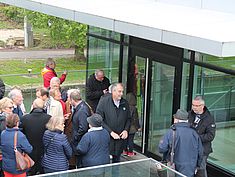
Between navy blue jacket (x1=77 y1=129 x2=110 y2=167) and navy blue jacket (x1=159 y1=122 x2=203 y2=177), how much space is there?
892 mm

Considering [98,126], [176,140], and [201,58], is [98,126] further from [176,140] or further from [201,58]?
[201,58]

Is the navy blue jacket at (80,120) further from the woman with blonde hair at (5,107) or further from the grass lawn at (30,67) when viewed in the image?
the grass lawn at (30,67)

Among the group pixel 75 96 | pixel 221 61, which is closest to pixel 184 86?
pixel 221 61

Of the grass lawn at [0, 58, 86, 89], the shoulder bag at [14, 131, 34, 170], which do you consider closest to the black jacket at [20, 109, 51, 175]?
the shoulder bag at [14, 131, 34, 170]

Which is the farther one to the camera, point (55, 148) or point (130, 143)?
point (130, 143)

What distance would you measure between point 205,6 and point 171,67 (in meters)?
1.38

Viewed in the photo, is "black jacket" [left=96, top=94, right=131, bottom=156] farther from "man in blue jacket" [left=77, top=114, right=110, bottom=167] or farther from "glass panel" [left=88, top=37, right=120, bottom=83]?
"glass panel" [left=88, top=37, right=120, bottom=83]

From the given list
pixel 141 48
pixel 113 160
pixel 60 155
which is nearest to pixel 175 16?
pixel 141 48

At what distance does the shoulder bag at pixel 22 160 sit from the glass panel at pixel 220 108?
3824 millimetres

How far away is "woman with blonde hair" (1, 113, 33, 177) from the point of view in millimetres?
7738

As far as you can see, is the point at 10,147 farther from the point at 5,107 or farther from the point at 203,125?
the point at 203,125

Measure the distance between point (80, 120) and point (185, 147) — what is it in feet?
6.29

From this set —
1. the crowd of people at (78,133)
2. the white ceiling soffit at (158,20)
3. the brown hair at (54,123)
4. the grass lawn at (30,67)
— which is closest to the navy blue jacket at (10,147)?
the crowd of people at (78,133)

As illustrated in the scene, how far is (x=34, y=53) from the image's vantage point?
34000 millimetres
